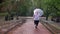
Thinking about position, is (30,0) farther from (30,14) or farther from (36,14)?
(36,14)

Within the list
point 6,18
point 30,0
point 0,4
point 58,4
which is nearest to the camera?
point 58,4

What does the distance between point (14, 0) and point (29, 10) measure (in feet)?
114

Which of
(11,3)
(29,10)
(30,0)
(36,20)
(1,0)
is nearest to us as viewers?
(36,20)

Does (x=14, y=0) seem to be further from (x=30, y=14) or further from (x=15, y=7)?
(x=30, y=14)

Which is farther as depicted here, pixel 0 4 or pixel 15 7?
pixel 15 7

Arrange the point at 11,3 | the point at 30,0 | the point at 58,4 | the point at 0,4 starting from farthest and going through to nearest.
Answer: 1. the point at 30,0
2. the point at 11,3
3. the point at 0,4
4. the point at 58,4

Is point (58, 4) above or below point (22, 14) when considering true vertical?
above

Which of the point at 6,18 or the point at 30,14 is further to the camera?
the point at 30,14

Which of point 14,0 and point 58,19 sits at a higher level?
point 14,0

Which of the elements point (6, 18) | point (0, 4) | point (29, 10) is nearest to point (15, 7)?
point (6, 18)

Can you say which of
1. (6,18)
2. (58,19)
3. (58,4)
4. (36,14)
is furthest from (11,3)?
(58,4)

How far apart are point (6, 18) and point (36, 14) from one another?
19346 millimetres

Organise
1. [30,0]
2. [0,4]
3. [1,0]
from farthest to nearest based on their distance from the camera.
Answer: [30,0] < [1,0] < [0,4]

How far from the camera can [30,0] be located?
71.6m
